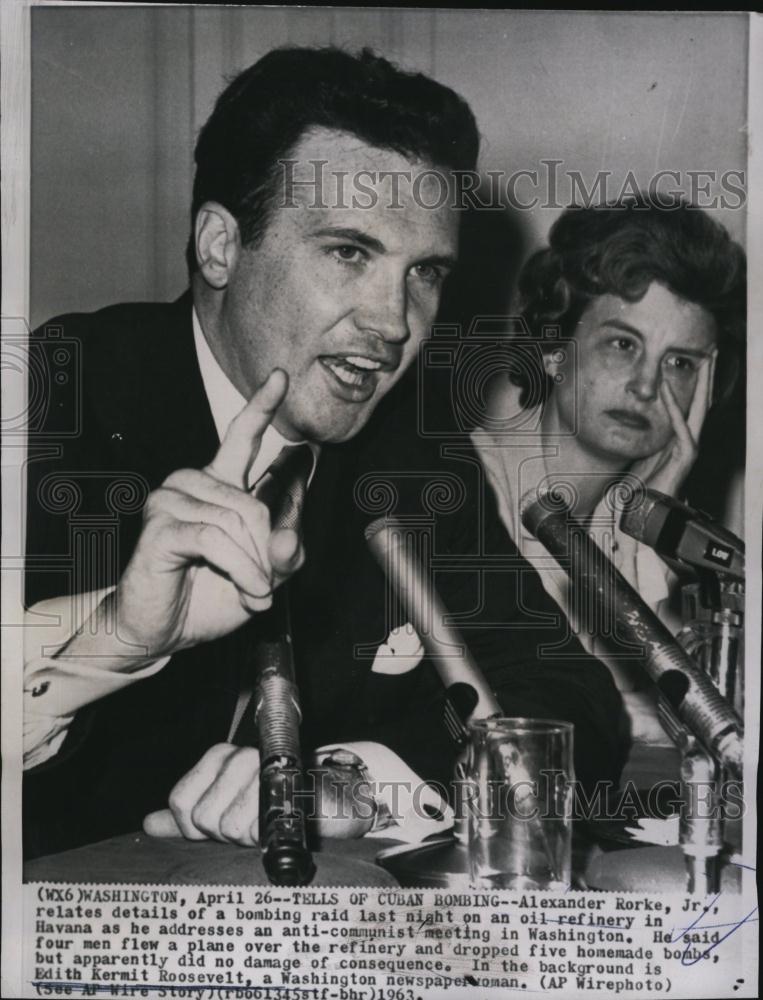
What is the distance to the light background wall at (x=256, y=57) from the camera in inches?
43.6

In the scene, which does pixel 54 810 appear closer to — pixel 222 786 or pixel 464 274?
pixel 222 786

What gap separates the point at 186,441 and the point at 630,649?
51cm

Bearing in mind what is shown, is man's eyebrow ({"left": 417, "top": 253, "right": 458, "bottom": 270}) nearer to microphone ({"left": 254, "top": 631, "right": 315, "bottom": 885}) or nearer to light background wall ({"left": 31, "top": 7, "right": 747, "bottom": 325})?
light background wall ({"left": 31, "top": 7, "right": 747, "bottom": 325})

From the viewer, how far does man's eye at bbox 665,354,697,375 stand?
1124 millimetres

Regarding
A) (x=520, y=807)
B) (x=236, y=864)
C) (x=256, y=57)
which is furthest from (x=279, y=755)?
(x=256, y=57)

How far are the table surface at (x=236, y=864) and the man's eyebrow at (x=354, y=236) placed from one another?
0.60 m

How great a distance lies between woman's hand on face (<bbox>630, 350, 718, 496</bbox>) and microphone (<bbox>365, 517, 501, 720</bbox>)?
250mm

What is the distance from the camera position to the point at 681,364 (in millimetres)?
1127

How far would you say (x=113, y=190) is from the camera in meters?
1.11

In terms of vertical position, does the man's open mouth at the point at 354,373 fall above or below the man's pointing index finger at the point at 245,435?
above
